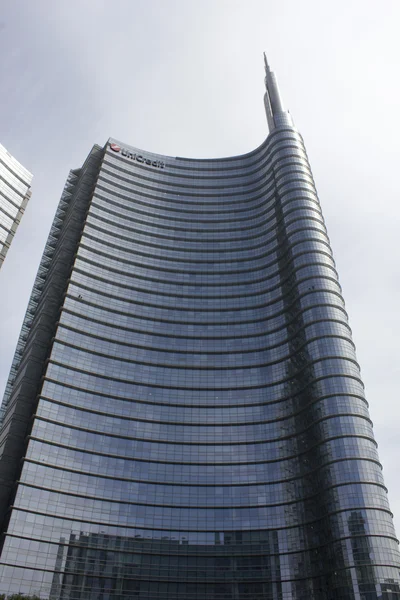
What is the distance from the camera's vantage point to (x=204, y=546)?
96.3m

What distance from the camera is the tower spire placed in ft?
A: 521

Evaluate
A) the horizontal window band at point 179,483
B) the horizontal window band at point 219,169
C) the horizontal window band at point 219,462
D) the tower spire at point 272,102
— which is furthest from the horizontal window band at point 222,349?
the tower spire at point 272,102

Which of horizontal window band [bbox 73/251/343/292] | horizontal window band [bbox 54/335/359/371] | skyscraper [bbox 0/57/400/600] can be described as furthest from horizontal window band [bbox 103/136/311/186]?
horizontal window band [bbox 54/335/359/371]

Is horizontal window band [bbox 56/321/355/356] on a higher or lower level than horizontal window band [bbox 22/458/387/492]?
higher

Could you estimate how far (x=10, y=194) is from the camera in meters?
119

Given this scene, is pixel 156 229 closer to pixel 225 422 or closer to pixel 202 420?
pixel 202 420

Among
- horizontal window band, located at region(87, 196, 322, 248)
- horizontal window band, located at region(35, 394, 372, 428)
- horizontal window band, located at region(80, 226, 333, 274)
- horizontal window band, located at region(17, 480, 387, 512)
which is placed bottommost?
horizontal window band, located at region(17, 480, 387, 512)

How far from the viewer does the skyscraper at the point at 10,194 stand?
11369 cm

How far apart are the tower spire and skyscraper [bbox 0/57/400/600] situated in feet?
20.8

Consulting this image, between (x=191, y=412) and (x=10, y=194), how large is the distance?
66580mm

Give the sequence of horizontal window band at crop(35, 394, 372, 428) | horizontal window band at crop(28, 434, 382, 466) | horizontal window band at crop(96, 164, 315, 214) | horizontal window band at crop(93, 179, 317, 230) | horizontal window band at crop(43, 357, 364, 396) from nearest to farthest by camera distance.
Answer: horizontal window band at crop(28, 434, 382, 466), horizontal window band at crop(35, 394, 372, 428), horizontal window band at crop(43, 357, 364, 396), horizontal window band at crop(93, 179, 317, 230), horizontal window band at crop(96, 164, 315, 214)

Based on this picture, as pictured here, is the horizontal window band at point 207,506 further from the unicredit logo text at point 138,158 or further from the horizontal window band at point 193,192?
the unicredit logo text at point 138,158

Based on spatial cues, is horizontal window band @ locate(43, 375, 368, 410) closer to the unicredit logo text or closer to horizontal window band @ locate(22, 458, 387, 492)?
horizontal window band @ locate(22, 458, 387, 492)

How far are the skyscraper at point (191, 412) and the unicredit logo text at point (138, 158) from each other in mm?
8993
